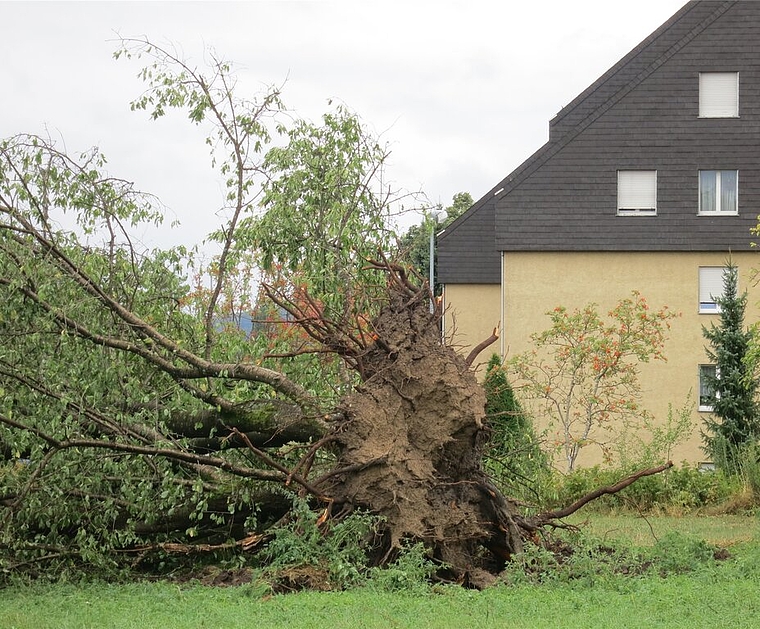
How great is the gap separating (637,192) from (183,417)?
19.3 metres

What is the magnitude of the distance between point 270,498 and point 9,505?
7.85ft

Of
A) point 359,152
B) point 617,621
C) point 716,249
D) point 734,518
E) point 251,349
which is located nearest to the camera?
point 617,621

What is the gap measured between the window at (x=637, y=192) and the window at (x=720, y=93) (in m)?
2.11

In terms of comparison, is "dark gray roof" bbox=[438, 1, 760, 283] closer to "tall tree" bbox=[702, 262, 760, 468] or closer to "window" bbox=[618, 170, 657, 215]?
"window" bbox=[618, 170, 657, 215]

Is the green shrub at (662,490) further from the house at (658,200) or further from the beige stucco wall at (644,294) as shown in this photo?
the house at (658,200)

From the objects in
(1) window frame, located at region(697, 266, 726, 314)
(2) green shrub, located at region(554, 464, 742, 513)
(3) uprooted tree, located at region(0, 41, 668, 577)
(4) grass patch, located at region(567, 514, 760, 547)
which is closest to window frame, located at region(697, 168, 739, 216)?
(1) window frame, located at region(697, 266, 726, 314)

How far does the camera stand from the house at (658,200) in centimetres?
2756

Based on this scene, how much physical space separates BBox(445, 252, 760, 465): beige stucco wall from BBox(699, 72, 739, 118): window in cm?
361

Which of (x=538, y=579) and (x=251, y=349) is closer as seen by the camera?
(x=538, y=579)

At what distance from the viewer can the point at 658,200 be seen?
91.2 ft

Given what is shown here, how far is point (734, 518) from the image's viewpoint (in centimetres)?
1636

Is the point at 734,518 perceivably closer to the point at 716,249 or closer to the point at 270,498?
the point at 270,498

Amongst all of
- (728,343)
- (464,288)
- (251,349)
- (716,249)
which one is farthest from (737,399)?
(251,349)

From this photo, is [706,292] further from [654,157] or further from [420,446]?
[420,446]
